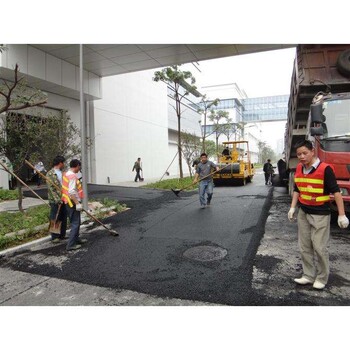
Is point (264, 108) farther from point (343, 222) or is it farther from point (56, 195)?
point (343, 222)

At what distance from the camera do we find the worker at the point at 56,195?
5.30m

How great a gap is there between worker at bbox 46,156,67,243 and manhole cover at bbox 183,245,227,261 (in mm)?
2591

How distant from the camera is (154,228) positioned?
20.1 feet

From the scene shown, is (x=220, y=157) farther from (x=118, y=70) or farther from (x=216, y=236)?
(x=216, y=236)

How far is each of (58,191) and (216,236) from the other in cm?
312

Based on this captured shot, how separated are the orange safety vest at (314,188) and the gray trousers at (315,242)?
169mm

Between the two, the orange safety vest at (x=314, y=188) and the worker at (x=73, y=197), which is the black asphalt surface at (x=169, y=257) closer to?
the worker at (x=73, y=197)

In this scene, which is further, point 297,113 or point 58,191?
point 297,113

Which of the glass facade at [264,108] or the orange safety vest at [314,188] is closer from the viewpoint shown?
the orange safety vest at [314,188]

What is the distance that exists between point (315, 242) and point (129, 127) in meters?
18.0

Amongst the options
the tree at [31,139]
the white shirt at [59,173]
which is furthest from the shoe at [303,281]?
the tree at [31,139]

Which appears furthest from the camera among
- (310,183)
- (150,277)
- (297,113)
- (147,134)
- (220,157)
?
(147,134)

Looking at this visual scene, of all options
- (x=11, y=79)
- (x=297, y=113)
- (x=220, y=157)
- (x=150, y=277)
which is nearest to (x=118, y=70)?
(x=11, y=79)

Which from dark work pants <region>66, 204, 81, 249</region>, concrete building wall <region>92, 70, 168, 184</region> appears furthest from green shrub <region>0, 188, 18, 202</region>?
dark work pants <region>66, 204, 81, 249</region>
